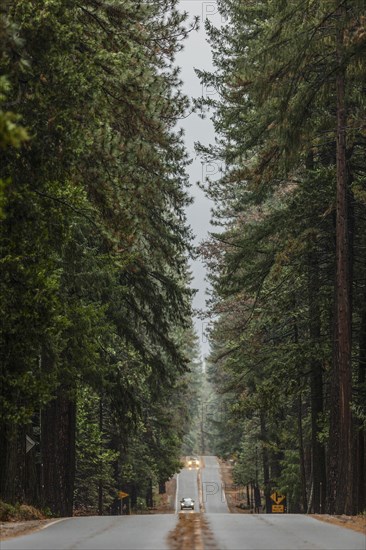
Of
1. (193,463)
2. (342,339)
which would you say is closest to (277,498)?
(342,339)

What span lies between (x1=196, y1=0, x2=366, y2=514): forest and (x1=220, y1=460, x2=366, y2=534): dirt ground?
303 centimetres

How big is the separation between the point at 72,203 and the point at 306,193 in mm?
10959

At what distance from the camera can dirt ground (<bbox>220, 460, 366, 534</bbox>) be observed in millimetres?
13422

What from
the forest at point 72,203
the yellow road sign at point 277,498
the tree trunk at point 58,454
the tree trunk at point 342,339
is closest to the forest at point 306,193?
the tree trunk at point 342,339

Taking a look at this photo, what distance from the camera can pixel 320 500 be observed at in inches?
1054

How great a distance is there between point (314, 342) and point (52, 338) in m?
11.7

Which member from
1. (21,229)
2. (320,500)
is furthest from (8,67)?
(320,500)

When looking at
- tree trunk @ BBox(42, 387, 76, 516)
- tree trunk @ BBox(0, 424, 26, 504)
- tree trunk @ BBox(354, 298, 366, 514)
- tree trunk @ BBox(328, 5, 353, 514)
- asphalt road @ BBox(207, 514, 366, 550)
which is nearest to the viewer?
asphalt road @ BBox(207, 514, 366, 550)

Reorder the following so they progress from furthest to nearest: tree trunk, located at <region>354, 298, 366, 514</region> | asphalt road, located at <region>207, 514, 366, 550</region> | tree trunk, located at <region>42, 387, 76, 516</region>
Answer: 1. tree trunk, located at <region>354, 298, 366, 514</region>
2. tree trunk, located at <region>42, 387, 76, 516</region>
3. asphalt road, located at <region>207, 514, 366, 550</region>

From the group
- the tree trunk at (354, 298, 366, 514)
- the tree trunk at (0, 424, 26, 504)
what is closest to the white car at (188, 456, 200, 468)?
the tree trunk at (354, 298, 366, 514)

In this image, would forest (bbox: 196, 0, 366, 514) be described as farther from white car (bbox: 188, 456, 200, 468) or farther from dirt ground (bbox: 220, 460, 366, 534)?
white car (bbox: 188, 456, 200, 468)

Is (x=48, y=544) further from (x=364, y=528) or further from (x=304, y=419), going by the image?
(x=304, y=419)

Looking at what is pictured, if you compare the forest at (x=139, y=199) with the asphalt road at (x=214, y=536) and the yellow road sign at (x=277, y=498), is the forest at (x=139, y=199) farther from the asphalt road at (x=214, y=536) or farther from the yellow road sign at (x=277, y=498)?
the yellow road sign at (x=277, y=498)

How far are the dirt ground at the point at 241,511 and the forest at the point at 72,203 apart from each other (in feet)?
17.8
